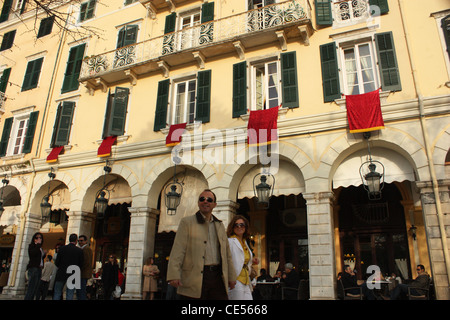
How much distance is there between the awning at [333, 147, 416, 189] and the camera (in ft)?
33.4

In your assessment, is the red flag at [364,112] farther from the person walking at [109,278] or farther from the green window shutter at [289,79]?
the person walking at [109,278]

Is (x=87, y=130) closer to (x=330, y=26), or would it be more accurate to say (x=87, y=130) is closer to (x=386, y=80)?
(x=330, y=26)

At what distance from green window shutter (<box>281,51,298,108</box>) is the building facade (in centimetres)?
4

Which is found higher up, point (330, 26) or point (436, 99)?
point (330, 26)

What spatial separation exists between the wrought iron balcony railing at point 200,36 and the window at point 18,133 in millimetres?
3544

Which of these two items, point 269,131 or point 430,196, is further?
point 269,131

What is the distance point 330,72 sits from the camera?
11.3 metres

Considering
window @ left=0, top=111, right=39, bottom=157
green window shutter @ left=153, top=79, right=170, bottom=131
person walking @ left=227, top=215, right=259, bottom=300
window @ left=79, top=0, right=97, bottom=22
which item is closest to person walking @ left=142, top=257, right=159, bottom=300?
green window shutter @ left=153, top=79, right=170, bottom=131

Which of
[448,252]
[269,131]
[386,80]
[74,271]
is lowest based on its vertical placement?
[74,271]

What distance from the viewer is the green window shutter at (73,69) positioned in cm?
1648

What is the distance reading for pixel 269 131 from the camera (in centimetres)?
1129

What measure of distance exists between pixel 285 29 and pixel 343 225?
285 inches

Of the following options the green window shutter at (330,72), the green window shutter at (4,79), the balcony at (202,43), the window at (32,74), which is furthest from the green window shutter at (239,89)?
the green window shutter at (4,79)

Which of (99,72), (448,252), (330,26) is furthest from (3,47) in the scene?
(448,252)
